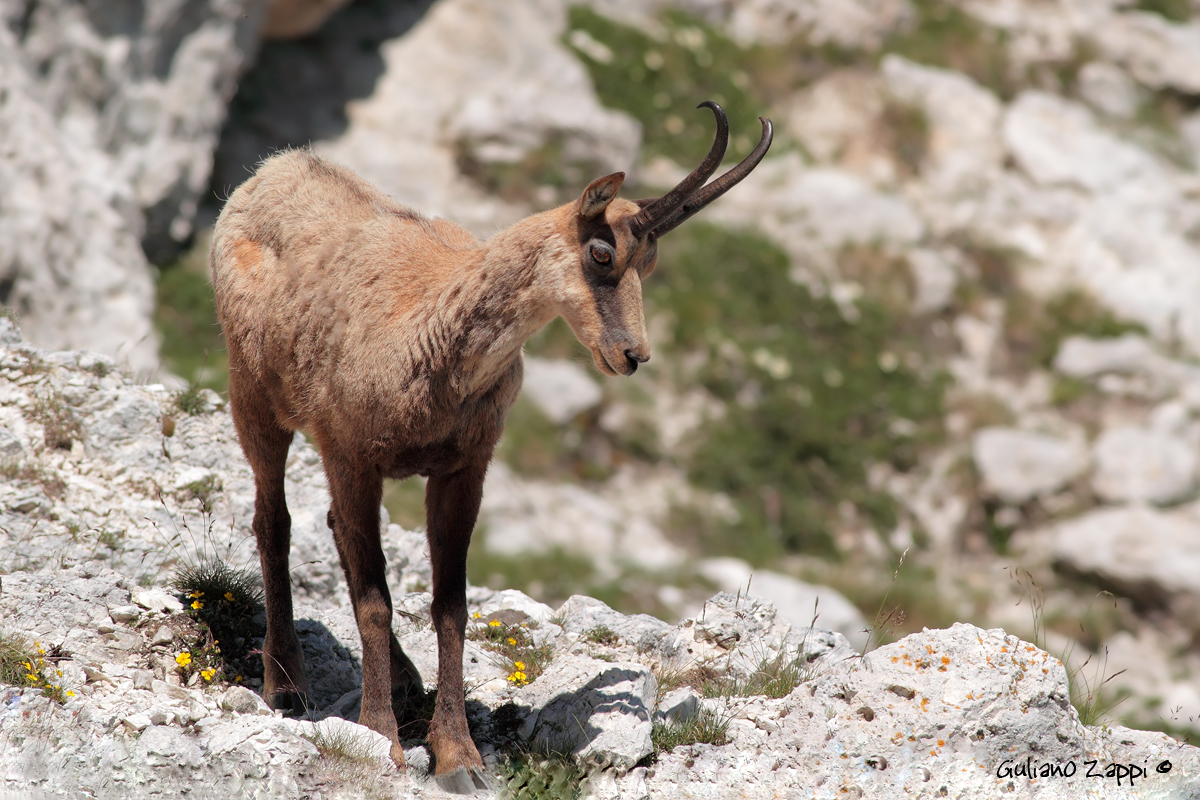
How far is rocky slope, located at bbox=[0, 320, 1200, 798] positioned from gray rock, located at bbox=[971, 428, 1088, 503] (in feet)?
37.6

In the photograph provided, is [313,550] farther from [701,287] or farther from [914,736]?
[701,287]

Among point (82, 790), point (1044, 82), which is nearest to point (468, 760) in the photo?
point (82, 790)

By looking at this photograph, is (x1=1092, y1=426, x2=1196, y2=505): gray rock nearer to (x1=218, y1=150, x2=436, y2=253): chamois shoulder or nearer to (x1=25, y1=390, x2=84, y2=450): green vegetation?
(x1=218, y1=150, x2=436, y2=253): chamois shoulder

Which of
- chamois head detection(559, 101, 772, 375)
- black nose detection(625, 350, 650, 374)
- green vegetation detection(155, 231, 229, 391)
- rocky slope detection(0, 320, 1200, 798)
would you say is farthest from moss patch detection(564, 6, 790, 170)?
black nose detection(625, 350, 650, 374)

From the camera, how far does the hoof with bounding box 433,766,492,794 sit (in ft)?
20.6

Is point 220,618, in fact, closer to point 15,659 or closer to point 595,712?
point 15,659

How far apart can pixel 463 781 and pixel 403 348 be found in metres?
2.34

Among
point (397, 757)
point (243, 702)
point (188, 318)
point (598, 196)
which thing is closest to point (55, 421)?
point (243, 702)

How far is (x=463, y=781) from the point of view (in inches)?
248

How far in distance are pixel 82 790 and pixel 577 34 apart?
61.0ft

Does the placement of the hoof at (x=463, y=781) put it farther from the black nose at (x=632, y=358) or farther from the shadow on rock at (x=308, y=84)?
the shadow on rock at (x=308, y=84)

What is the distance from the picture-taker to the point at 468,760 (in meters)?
6.39
